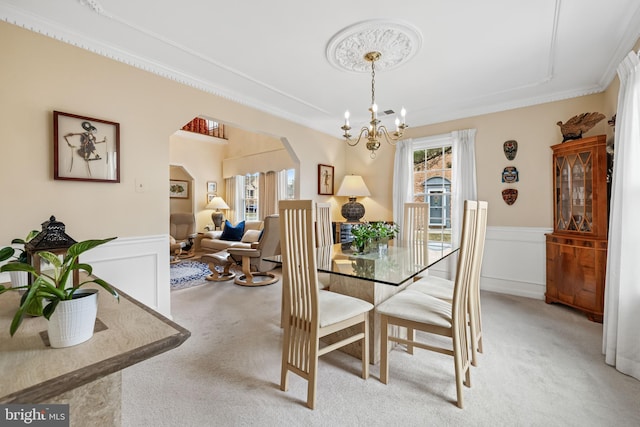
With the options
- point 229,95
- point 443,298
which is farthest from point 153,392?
point 229,95

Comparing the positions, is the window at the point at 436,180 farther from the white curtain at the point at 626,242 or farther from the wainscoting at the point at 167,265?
the white curtain at the point at 626,242

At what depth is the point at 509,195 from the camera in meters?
3.76

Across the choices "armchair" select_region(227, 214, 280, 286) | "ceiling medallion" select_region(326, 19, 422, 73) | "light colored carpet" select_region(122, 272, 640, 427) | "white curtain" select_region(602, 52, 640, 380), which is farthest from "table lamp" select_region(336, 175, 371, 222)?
"white curtain" select_region(602, 52, 640, 380)

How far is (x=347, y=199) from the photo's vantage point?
17.9ft

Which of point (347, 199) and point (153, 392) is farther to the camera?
point (347, 199)

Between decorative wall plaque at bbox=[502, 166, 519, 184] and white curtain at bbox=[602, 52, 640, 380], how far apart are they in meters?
1.60

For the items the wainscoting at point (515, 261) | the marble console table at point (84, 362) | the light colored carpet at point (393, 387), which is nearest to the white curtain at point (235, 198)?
the light colored carpet at point (393, 387)

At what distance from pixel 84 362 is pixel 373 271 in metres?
1.56

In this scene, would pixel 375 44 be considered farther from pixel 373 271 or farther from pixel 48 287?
pixel 48 287

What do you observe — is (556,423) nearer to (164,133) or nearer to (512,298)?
(512,298)

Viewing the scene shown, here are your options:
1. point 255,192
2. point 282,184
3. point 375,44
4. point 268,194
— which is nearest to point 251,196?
point 255,192

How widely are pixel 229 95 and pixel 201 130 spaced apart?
444 cm

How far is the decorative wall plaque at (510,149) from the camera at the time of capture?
3727 millimetres

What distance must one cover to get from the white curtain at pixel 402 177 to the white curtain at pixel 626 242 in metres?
2.57
